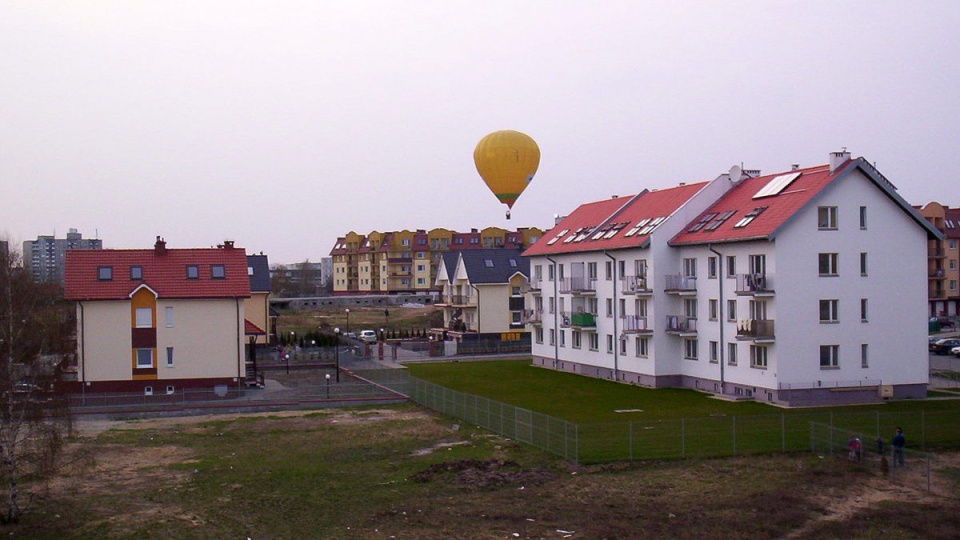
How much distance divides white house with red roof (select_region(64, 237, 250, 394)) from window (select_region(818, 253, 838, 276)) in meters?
27.8

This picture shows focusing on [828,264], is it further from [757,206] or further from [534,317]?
[534,317]

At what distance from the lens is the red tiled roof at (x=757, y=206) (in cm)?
4122

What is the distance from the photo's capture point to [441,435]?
3612 centimetres

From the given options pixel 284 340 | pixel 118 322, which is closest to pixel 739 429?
pixel 118 322

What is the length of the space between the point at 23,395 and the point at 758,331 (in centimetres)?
2879

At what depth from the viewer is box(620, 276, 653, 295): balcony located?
4866 centimetres

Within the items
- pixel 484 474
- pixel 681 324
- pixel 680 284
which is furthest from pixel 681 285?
pixel 484 474

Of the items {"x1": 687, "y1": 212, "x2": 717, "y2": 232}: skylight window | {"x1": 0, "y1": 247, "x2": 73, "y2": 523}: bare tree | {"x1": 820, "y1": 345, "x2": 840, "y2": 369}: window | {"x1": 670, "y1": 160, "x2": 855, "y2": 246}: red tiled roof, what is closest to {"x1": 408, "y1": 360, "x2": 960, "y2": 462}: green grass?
{"x1": 820, "y1": 345, "x2": 840, "y2": 369}: window

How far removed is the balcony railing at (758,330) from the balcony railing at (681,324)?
518 cm

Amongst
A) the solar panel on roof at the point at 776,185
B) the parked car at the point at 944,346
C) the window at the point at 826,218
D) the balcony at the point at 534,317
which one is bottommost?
the parked car at the point at 944,346

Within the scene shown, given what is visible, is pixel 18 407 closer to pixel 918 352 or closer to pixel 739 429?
pixel 739 429

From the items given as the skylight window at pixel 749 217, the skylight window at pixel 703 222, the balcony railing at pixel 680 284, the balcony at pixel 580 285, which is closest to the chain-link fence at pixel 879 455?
the skylight window at pixel 749 217

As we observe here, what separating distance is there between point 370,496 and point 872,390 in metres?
25.2

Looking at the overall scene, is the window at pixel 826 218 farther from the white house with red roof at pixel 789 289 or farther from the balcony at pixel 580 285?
the balcony at pixel 580 285
